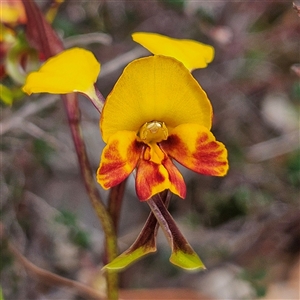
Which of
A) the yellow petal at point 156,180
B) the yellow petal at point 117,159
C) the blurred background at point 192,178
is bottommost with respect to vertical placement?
the blurred background at point 192,178

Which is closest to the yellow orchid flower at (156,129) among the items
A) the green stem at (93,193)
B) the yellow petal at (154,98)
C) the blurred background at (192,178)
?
the yellow petal at (154,98)

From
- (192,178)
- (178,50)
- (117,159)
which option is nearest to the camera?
(117,159)

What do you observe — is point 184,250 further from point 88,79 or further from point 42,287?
point 42,287

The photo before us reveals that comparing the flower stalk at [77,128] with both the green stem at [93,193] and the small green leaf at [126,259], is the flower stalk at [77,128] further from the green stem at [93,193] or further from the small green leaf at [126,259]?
the small green leaf at [126,259]

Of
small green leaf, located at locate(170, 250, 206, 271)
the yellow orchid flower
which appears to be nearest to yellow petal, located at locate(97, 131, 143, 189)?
the yellow orchid flower

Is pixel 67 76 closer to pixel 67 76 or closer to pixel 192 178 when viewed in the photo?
pixel 67 76

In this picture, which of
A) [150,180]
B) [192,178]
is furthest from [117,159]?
[192,178]

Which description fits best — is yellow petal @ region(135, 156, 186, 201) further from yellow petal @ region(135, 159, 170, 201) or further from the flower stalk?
the flower stalk
